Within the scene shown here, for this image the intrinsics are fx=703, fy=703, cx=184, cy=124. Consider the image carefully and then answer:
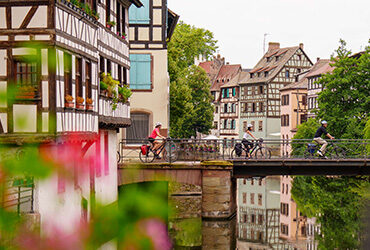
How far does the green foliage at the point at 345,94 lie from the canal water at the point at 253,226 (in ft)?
43.1

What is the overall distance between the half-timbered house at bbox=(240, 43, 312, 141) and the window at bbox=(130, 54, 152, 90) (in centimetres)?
4957

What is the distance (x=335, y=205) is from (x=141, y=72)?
10.1 meters

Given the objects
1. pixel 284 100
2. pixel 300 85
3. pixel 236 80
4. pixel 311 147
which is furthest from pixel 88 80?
pixel 236 80

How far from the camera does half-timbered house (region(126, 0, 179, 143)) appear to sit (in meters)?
29.4

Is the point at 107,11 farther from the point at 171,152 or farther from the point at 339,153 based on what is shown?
the point at 339,153

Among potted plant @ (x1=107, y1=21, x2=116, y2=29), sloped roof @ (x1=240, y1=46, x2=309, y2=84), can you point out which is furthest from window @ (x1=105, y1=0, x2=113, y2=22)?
sloped roof @ (x1=240, y1=46, x2=309, y2=84)

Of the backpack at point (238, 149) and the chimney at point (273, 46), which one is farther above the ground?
the chimney at point (273, 46)

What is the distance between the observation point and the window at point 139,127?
29.0 m

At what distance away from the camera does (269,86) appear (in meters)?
79.9

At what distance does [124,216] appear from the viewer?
2111 millimetres

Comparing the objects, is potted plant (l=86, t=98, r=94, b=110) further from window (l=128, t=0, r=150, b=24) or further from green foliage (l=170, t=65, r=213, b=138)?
green foliage (l=170, t=65, r=213, b=138)

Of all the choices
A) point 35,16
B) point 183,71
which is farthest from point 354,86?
point 35,16

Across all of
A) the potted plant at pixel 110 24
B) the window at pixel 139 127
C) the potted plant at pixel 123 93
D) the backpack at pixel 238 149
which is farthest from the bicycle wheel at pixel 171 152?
the potted plant at pixel 110 24

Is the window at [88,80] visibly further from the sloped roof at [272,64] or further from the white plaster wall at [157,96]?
the sloped roof at [272,64]
